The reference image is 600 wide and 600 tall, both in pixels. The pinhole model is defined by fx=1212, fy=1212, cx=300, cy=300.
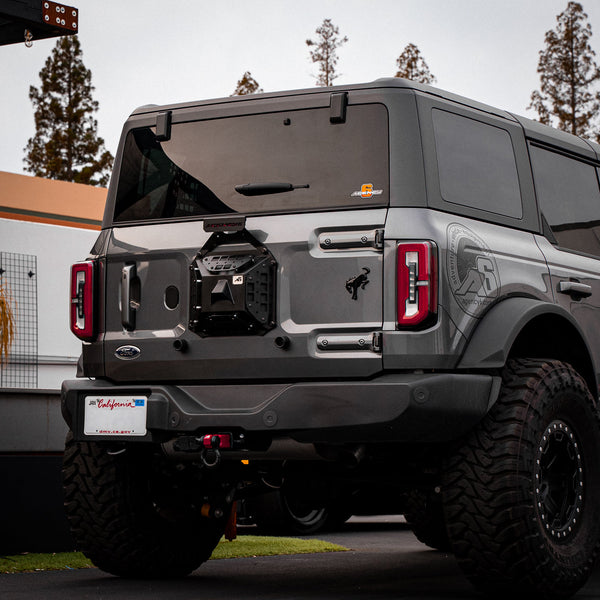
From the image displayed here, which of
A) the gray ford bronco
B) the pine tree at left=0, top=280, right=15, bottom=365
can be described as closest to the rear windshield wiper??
the gray ford bronco

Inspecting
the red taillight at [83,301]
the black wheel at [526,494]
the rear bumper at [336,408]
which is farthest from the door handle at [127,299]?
the black wheel at [526,494]

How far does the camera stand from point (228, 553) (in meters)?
8.78

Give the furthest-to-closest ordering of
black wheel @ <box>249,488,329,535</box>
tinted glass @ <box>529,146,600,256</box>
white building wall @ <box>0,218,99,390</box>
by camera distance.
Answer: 1. white building wall @ <box>0,218,99,390</box>
2. black wheel @ <box>249,488,329,535</box>
3. tinted glass @ <box>529,146,600,256</box>

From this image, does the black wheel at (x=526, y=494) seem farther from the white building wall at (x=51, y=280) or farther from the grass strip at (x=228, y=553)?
the white building wall at (x=51, y=280)

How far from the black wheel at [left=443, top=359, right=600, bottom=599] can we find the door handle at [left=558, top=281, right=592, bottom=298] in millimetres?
504

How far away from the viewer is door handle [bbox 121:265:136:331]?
6102 mm

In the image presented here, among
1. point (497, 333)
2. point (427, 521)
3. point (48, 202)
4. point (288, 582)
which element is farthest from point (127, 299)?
point (48, 202)

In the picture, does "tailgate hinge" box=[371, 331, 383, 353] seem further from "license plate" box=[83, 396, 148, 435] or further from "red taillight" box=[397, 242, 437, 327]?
"license plate" box=[83, 396, 148, 435]

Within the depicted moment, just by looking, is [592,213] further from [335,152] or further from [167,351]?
[167,351]

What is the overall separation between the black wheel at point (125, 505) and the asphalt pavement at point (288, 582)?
0.18m

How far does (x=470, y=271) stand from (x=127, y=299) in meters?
1.73

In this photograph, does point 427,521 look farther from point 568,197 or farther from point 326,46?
point 326,46

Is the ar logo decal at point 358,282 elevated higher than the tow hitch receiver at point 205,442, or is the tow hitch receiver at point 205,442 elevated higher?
the ar logo decal at point 358,282

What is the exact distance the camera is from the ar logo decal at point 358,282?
5516 millimetres
